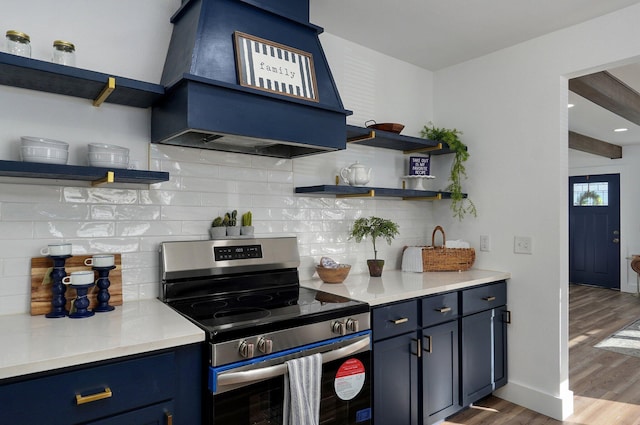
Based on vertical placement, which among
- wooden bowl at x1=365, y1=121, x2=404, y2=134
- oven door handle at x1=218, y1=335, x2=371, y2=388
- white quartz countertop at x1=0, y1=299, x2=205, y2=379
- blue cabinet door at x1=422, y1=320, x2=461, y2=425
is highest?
wooden bowl at x1=365, y1=121, x2=404, y2=134

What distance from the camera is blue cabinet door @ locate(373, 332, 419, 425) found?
6.81 feet

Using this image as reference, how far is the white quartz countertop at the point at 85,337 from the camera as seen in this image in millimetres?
1192

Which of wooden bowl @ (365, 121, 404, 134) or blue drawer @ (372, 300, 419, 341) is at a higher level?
wooden bowl @ (365, 121, 404, 134)

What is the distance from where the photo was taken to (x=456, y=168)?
3.21m

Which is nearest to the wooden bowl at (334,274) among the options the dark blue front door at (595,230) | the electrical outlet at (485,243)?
the electrical outlet at (485,243)

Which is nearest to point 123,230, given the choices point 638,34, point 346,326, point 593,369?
point 346,326

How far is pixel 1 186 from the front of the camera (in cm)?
166

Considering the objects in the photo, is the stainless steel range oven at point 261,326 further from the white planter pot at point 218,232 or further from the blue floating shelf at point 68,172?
the blue floating shelf at point 68,172

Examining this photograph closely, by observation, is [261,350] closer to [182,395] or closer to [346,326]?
[182,395]

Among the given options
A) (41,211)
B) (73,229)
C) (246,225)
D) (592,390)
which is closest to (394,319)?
(246,225)

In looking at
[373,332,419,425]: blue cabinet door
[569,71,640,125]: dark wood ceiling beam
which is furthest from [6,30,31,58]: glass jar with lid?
[569,71,640,125]: dark wood ceiling beam

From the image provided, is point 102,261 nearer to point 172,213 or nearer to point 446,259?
→ point 172,213

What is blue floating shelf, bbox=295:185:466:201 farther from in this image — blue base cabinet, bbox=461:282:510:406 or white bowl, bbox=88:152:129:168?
white bowl, bbox=88:152:129:168

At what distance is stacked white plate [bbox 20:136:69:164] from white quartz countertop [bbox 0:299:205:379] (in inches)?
24.7
